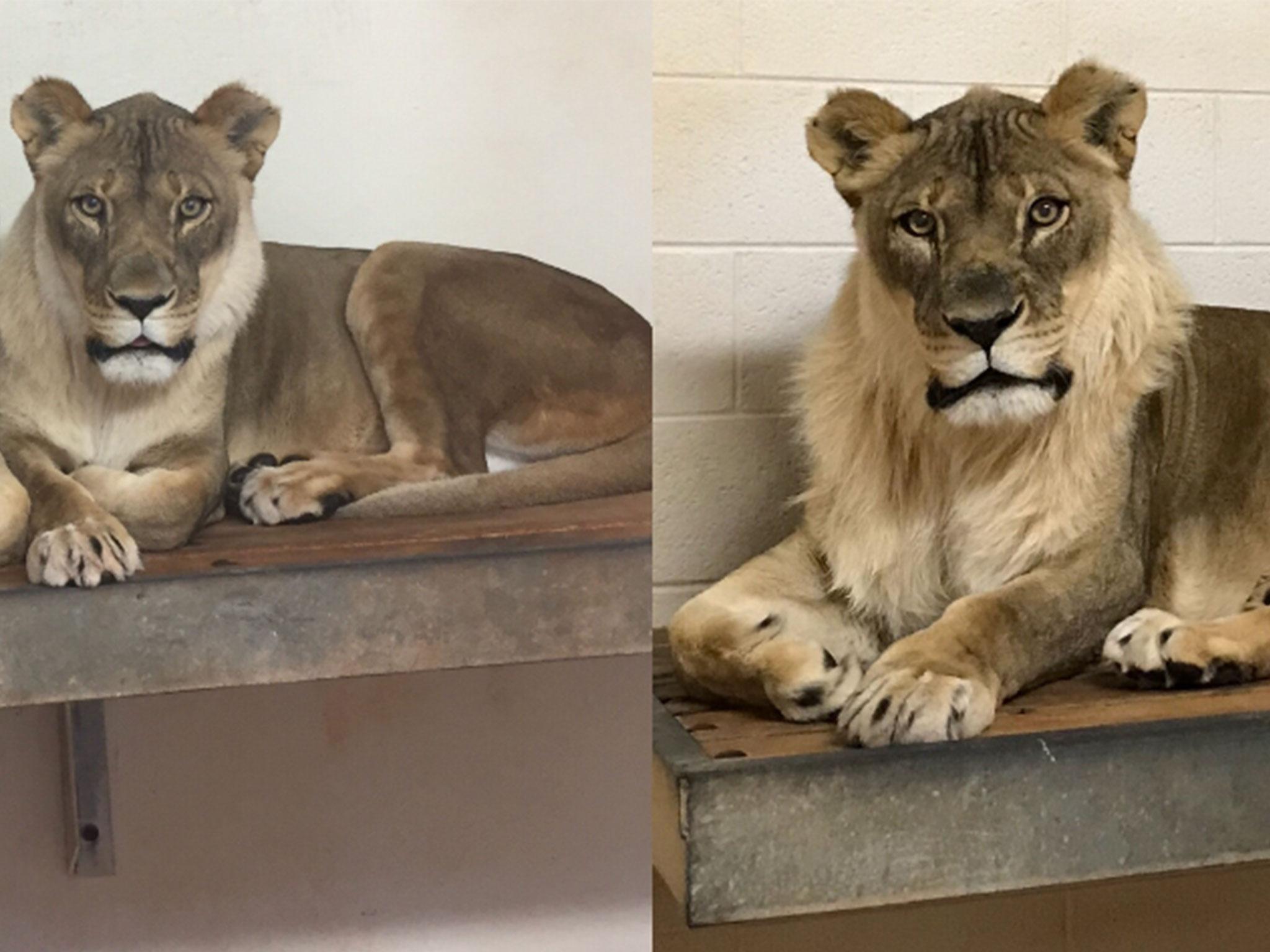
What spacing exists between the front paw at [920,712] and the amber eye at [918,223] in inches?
14.3

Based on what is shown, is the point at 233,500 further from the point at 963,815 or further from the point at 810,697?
the point at 963,815

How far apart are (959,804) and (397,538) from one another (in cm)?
49

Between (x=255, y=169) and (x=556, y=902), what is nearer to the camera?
(x=255, y=169)

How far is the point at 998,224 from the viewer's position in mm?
1093

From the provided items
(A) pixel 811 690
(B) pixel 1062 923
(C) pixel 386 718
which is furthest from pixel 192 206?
(B) pixel 1062 923

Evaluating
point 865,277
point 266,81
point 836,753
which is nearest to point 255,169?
point 266,81

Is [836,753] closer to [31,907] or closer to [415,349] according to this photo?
[415,349]

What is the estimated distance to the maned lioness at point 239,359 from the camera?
3.43 ft

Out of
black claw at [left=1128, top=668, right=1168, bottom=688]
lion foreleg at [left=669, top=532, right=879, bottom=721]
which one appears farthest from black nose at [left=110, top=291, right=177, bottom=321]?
black claw at [left=1128, top=668, right=1168, bottom=688]

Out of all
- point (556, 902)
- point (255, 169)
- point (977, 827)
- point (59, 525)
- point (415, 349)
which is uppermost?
point (255, 169)

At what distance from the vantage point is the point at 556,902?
1.37 meters

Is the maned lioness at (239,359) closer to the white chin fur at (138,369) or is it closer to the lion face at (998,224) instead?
the white chin fur at (138,369)

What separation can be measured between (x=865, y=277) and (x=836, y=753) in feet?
1.39

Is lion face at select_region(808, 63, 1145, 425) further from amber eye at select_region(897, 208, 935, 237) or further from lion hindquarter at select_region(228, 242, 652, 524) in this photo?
lion hindquarter at select_region(228, 242, 652, 524)
